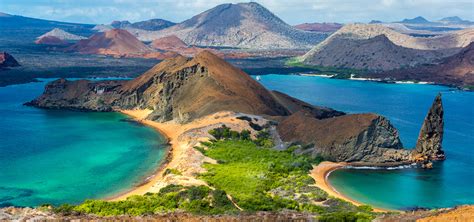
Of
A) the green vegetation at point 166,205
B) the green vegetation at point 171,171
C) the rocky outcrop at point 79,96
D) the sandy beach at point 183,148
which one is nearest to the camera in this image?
the green vegetation at point 166,205

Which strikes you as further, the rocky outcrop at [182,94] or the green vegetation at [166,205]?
the rocky outcrop at [182,94]

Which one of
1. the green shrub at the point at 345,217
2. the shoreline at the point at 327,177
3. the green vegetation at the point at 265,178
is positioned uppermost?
the green shrub at the point at 345,217

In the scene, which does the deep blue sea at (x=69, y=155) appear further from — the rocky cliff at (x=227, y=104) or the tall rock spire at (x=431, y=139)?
the tall rock spire at (x=431, y=139)

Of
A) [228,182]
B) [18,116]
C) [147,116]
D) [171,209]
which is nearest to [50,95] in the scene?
[18,116]

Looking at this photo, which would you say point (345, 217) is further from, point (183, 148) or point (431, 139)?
point (431, 139)

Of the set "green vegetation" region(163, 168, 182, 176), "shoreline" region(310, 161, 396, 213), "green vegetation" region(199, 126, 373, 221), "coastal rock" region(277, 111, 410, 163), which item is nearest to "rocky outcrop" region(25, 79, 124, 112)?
"green vegetation" region(199, 126, 373, 221)

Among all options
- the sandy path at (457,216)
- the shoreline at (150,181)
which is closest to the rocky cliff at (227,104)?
the shoreline at (150,181)

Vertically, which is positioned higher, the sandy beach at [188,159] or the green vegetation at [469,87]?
the green vegetation at [469,87]
